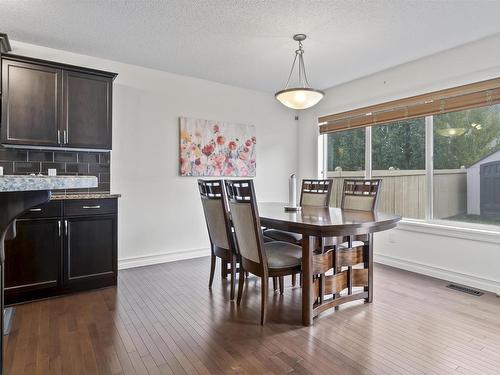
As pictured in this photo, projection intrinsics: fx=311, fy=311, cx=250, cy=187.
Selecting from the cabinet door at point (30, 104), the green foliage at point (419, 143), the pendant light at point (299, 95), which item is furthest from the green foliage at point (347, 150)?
the cabinet door at point (30, 104)

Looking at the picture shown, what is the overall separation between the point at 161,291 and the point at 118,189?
1.44m

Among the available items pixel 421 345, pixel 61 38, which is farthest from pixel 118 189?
pixel 421 345

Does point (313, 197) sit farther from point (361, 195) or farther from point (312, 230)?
point (312, 230)

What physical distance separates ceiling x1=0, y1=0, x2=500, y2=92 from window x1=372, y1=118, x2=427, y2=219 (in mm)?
846

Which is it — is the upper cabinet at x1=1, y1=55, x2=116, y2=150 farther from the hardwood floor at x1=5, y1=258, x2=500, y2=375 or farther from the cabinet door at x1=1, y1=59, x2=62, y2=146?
the hardwood floor at x1=5, y1=258, x2=500, y2=375

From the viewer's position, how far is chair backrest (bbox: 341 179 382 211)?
10.1 feet

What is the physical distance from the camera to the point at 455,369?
177 centimetres

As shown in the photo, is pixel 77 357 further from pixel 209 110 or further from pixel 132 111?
pixel 209 110

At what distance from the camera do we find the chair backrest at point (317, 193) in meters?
3.67

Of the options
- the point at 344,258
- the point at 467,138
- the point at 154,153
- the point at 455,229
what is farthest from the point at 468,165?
the point at 154,153

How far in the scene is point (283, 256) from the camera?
245 centimetres

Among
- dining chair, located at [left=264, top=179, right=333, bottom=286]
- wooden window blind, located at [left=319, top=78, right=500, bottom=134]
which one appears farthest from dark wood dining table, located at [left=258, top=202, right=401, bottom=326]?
wooden window blind, located at [left=319, top=78, right=500, bottom=134]

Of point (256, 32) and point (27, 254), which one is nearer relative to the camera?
point (27, 254)

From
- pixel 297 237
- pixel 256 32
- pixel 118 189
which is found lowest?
pixel 297 237
